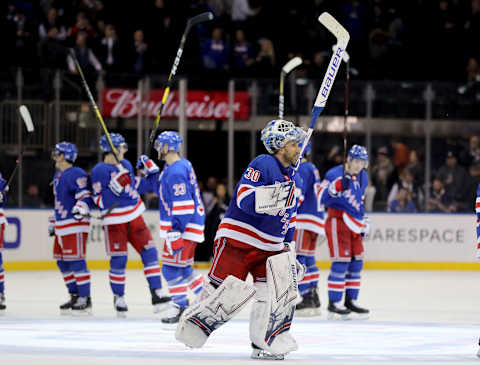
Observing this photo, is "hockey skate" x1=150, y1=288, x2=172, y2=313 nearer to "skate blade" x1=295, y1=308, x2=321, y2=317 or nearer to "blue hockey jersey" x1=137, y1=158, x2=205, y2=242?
"blue hockey jersey" x1=137, y1=158, x2=205, y2=242

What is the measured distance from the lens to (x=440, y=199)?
1346cm

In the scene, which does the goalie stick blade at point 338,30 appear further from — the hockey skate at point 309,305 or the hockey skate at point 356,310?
the hockey skate at point 309,305

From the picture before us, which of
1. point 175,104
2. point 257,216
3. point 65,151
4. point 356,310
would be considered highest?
point 175,104

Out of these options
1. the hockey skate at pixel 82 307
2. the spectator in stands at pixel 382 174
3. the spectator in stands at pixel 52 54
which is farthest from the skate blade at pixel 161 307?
the spectator in stands at pixel 52 54

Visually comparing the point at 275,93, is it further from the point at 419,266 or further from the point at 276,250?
the point at 276,250

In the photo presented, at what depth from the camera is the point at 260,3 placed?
1573 cm

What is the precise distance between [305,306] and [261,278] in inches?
114

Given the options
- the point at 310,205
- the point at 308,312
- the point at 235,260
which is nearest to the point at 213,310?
the point at 235,260

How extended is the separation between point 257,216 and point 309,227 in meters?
3.11

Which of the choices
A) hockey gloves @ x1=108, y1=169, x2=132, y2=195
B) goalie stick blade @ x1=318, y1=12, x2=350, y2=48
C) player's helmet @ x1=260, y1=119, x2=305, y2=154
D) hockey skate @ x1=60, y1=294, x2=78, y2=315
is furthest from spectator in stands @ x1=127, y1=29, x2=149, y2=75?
player's helmet @ x1=260, y1=119, x2=305, y2=154

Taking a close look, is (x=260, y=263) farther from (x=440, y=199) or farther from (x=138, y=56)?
(x=138, y=56)

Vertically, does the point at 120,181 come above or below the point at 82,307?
above

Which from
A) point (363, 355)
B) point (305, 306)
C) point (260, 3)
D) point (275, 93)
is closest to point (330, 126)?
point (275, 93)

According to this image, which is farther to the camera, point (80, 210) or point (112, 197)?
point (112, 197)
